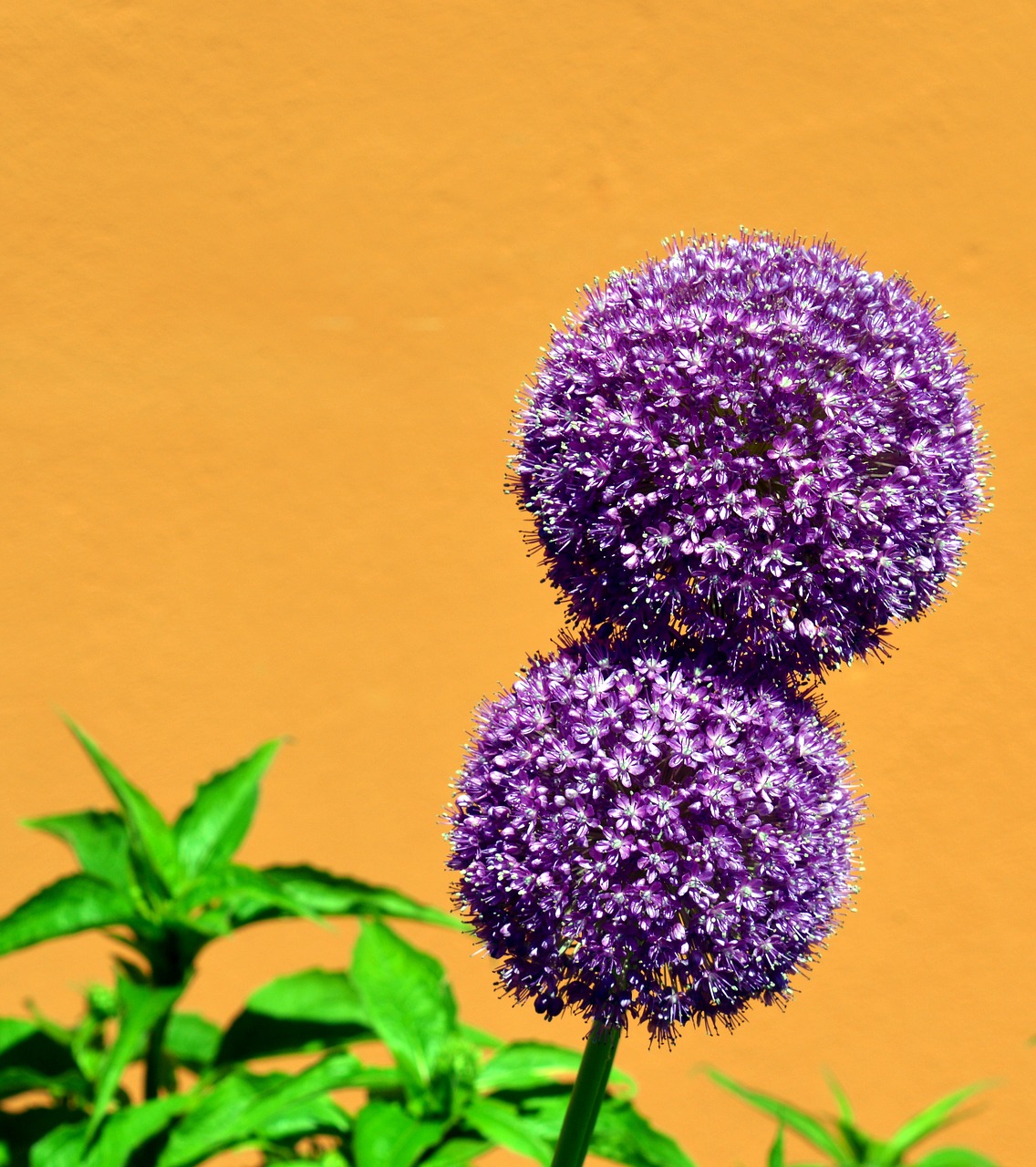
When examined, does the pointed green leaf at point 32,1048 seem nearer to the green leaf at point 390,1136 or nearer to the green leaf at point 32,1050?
the green leaf at point 32,1050

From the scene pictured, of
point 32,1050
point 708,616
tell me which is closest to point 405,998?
point 32,1050

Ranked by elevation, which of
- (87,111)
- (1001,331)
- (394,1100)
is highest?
(1001,331)

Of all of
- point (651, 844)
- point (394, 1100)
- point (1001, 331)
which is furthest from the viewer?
point (1001, 331)

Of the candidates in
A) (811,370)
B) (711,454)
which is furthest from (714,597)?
(811,370)

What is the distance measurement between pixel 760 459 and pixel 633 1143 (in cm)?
110

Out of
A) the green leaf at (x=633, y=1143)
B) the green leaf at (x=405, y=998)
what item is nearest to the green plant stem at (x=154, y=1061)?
the green leaf at (x=405, y=998)

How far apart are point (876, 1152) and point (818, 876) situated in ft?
4.93

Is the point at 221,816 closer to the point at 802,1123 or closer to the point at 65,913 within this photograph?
the point at 65,913

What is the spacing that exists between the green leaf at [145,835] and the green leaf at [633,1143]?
851 millimetres

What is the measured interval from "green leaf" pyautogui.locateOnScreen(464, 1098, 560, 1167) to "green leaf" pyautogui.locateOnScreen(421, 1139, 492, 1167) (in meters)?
0.02

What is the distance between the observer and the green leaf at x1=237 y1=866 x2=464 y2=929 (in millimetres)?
2080

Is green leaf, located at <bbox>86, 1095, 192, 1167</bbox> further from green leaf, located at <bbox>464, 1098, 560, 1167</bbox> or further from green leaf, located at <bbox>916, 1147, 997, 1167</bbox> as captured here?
green leaf, located at <bbox>916, 1147, 997, 1167</bbox>

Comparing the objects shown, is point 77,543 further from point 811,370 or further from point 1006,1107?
point 1006,1107

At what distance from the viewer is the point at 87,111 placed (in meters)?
3.41
